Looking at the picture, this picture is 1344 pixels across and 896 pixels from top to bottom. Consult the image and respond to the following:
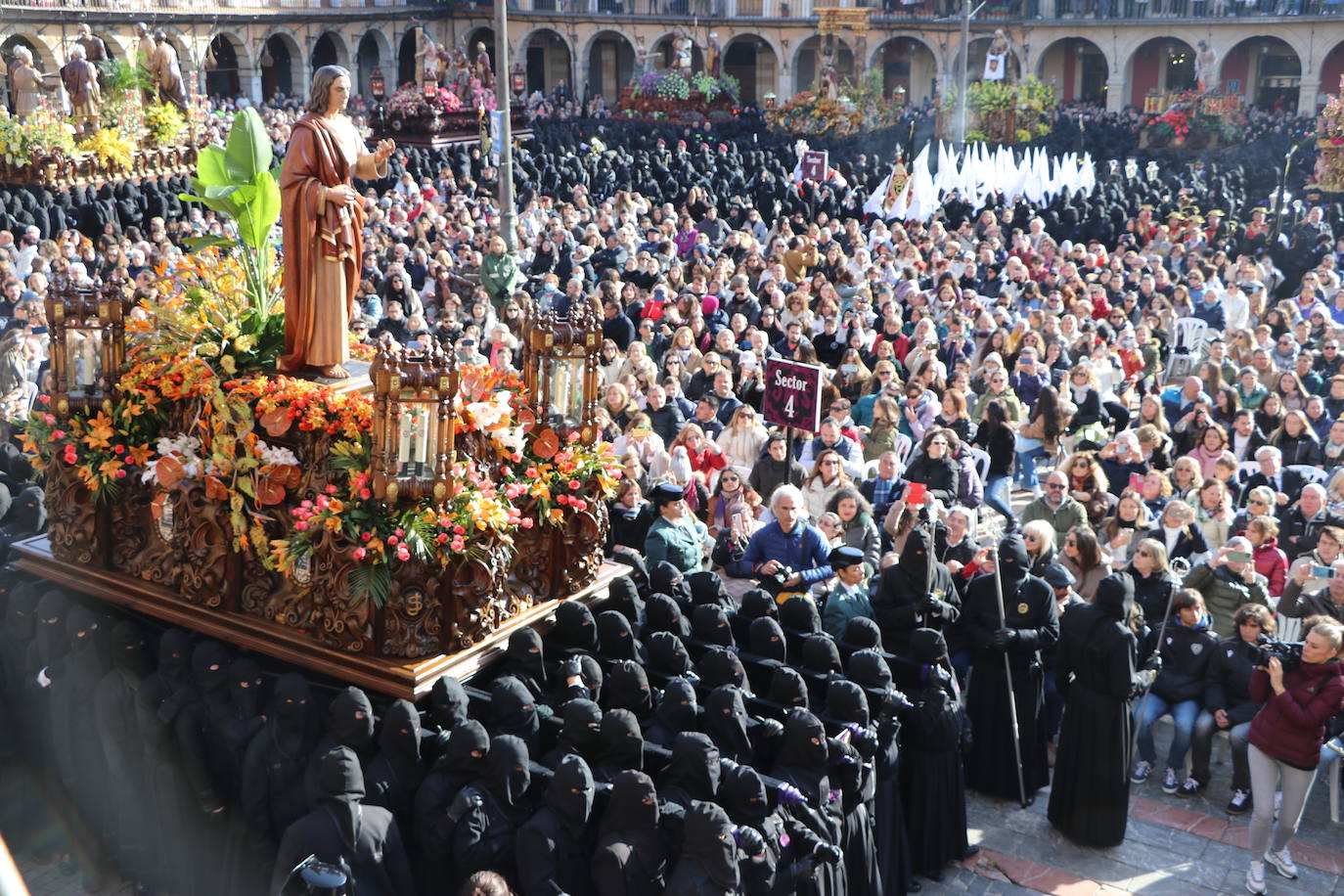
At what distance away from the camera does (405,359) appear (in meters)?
6.84

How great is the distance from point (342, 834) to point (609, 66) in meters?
47.4

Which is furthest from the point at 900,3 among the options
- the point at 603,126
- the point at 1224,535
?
the point at 1224,535

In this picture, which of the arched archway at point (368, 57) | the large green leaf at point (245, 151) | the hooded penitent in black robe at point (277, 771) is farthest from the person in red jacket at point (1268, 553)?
the arched archway at point (368, 57)

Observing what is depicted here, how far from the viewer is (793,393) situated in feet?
33.6

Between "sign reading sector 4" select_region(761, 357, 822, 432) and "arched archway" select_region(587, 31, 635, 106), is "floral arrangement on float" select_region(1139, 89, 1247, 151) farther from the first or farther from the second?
"sign reading sector 4" select_region(761, 357, 822, 432)

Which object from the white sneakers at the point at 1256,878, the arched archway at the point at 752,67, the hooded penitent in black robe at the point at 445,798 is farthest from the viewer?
the arched archway at the point at 752,67

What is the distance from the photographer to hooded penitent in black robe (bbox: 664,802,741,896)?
5.72m

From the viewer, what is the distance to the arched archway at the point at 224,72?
41.5 metres

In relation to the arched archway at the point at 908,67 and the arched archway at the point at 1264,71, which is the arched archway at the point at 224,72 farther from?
the arched archway at the point at 1264,71

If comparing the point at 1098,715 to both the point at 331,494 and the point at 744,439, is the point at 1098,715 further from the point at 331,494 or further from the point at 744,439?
the point at 744,439

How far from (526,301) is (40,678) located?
26.7ft

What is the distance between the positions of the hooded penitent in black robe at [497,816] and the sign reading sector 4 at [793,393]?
15.0ft

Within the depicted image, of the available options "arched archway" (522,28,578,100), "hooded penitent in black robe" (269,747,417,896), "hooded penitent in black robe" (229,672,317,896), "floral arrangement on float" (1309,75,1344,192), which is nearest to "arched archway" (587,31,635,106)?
"arched archway" (522,28,578,100)

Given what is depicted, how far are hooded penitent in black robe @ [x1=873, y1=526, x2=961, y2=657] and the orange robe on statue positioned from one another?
3422 mm
